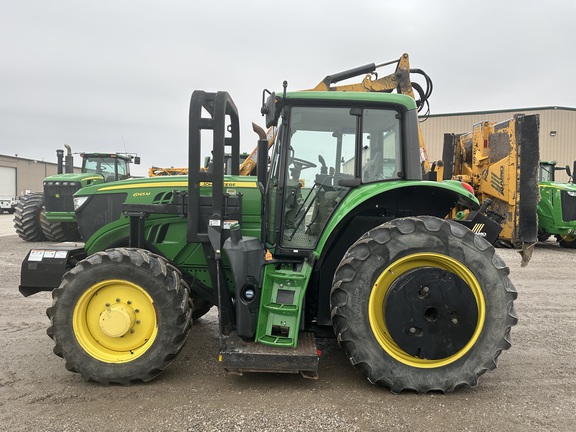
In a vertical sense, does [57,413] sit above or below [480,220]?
below

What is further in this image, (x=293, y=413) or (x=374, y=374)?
(x=374, y=374)

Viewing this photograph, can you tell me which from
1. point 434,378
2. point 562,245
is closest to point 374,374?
point 434,378

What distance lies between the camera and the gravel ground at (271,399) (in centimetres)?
267

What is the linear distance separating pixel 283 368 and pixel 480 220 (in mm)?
2105

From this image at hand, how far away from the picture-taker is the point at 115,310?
3.20 m

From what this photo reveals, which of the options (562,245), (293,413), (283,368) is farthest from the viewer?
(562,245)

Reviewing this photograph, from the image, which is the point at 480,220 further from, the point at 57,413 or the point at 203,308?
the point at 57,413

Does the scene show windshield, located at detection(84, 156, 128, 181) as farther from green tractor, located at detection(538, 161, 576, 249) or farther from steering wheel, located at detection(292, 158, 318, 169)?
green tractor, located at detection(538, 161, 576, 249)

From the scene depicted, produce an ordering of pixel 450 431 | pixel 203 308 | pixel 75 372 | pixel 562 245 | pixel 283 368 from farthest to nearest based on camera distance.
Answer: pixel 562 245, pixel 203 308, pixel 75 372, pixel 283 368, pixel 450 431

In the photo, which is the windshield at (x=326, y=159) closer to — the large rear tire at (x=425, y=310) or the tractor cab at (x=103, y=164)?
the large rear tire at (x=425, y=310)

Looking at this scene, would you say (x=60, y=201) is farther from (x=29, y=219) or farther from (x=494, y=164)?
(x=494, y=164)

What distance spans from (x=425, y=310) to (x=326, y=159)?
1420 millimetres

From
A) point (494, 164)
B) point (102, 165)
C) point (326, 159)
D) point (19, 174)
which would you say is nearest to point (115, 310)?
point (326, 159)

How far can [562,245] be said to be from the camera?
42.4 feet
